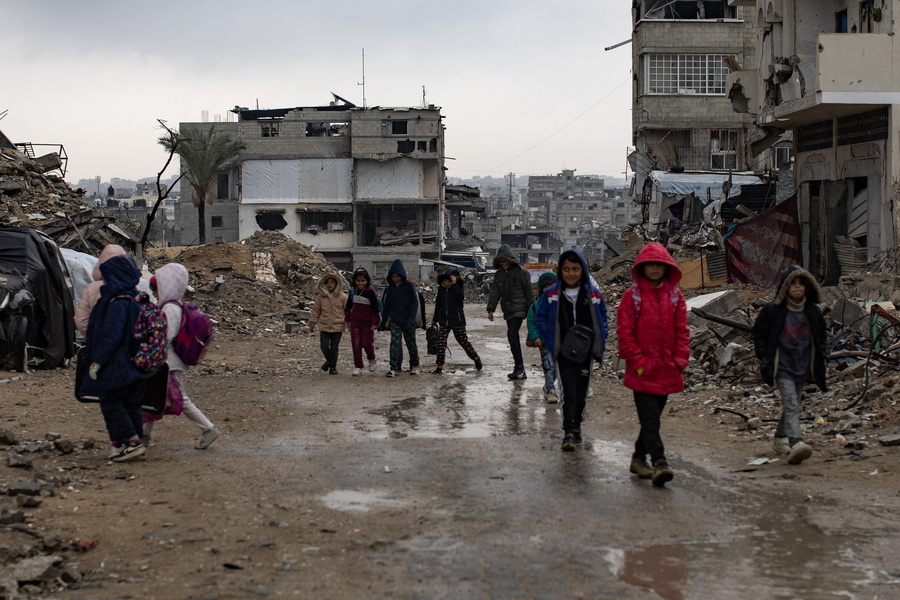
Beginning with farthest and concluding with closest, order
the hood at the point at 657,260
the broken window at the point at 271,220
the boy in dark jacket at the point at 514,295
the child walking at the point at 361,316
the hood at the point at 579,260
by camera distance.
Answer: the broken window at the point at 271,220 → the child walking at the point at 361,316 → the boy in dark jacket at the point at 514,295 → the hood at the point at 579,260 → the hood at the point at 657,260

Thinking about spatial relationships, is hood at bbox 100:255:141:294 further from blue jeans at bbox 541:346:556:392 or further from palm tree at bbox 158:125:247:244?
palm tree at bbox 158:125:247:244

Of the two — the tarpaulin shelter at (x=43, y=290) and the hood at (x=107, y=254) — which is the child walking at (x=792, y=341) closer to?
the hood at (x=107, y=254)

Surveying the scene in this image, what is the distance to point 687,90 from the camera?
136ft

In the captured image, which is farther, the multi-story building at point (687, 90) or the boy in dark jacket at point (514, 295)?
the multi-story building at point (687, 90)

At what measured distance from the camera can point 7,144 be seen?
2738 cm

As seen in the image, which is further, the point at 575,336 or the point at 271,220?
the point at 271,220

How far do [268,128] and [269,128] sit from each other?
0.22 ft

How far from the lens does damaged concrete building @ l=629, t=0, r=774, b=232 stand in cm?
4119

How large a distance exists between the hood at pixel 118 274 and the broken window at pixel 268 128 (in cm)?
6266

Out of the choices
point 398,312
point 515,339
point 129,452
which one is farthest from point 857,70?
point 129,452

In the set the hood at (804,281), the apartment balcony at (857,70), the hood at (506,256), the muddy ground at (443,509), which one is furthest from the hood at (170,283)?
the apartment balcony at (857,70)

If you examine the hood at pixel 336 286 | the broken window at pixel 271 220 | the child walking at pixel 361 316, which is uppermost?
the broken window at pixel 271 220

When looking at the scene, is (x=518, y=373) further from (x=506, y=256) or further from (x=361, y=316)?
(x=361, y=316)

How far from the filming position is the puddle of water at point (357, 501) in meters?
5.96
